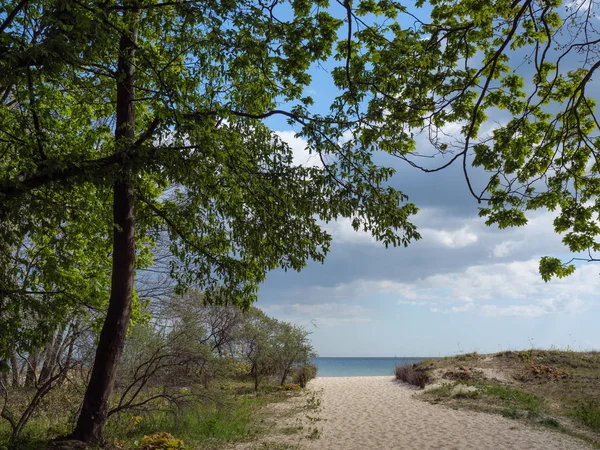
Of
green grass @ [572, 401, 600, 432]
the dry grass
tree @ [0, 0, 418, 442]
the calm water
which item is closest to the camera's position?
tree @ [0, 0, 418, 442]

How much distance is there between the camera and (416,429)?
1229cm

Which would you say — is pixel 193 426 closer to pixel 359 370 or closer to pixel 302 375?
pixel 302 375

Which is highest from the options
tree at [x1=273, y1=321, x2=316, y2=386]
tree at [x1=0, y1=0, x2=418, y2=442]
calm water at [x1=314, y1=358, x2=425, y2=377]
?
tree at [x1=0, y1=0, x2=418, y2=442]

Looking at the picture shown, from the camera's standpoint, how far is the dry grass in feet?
43.7

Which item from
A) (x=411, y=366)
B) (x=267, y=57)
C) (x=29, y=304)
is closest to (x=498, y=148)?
(x=267, y=57)

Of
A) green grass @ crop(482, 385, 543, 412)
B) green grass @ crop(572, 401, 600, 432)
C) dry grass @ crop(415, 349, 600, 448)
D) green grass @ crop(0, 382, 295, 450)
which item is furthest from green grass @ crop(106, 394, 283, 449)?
green grass @ crop(572, 401, 600, 432)

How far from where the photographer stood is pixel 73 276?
10352 mm

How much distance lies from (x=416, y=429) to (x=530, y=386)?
9.01 m

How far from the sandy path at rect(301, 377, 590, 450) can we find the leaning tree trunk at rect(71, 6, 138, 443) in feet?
15.0

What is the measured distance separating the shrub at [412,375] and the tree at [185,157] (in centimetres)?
1454

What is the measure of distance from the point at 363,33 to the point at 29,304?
24.2 feet

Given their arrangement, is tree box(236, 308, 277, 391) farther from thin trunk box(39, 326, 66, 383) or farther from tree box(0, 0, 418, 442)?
tree box(0, 0, 418, 442)

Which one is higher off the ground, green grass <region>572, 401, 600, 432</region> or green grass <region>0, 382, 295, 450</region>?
green grass <region>0, 382, 295, 450</region>

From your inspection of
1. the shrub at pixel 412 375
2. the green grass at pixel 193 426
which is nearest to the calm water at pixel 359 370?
the shrub at pixel 412 375
